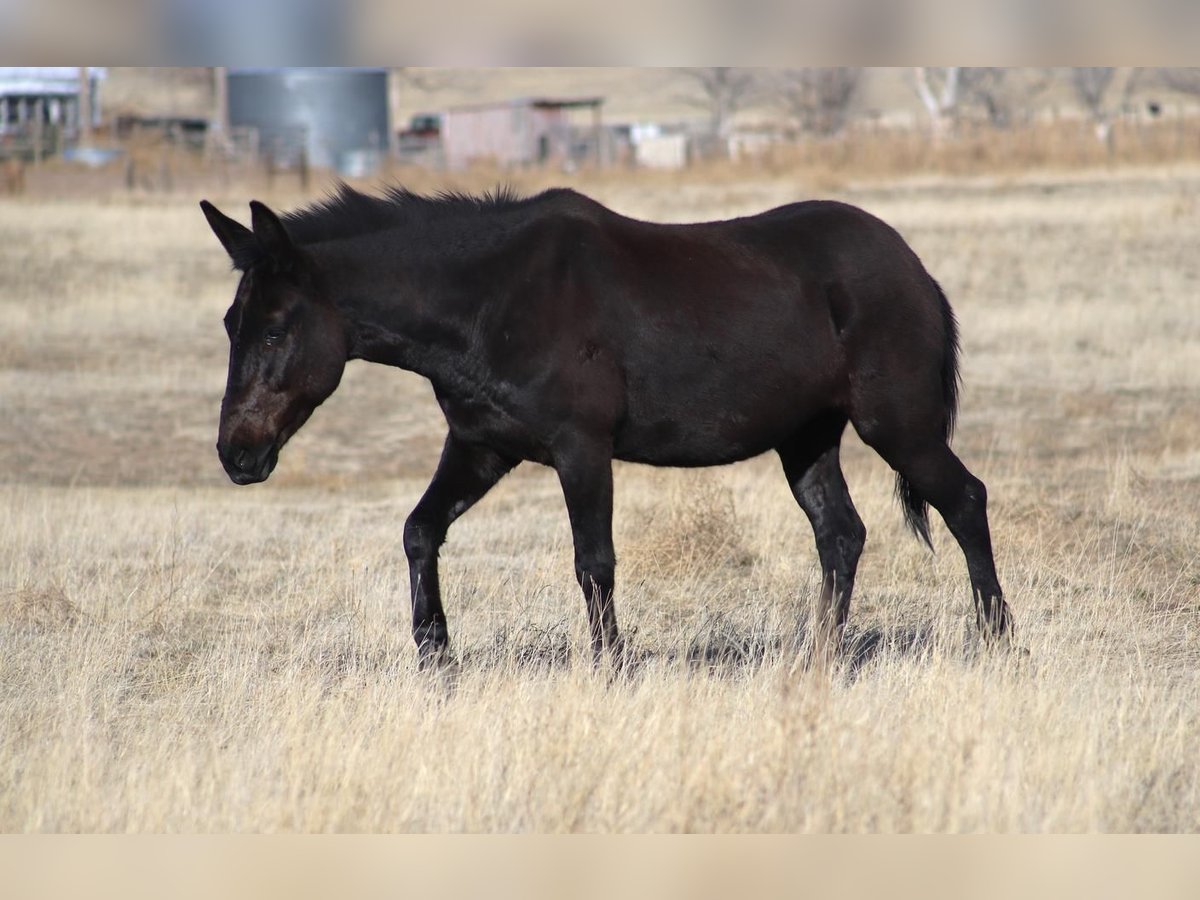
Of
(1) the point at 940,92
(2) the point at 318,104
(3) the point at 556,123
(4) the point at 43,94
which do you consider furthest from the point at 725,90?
(4) the point at 43,94

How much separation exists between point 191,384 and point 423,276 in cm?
1157

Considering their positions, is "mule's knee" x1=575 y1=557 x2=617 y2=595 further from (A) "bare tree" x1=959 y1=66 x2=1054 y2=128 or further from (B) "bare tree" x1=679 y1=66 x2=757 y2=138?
(B) "bare tree" x1=679 y1=66 x2=757 y2=138

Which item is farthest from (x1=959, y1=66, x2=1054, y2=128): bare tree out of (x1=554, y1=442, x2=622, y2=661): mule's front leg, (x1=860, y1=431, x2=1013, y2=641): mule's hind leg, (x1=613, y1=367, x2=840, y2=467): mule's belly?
(x1=554, y1=442, x2=622, y2=661): mule's front leg

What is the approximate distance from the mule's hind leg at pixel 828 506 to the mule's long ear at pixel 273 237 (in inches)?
99.9

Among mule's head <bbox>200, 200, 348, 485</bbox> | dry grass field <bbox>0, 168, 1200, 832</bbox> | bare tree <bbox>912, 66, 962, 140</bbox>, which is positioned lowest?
bare tree <bbox>912, 66, 962, 140</bbox>

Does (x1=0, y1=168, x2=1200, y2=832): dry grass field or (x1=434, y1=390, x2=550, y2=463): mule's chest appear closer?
(x1=0, y1=168, x2=1200, y2=832): dry grass field

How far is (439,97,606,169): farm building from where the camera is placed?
59600 mm

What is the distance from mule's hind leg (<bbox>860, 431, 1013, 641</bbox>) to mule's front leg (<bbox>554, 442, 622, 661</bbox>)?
1.31m

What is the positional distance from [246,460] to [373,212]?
1191mm

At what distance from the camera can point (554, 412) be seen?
19.1ft

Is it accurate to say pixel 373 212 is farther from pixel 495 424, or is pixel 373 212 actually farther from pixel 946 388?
pixel 946 388

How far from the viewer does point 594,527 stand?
6.01m

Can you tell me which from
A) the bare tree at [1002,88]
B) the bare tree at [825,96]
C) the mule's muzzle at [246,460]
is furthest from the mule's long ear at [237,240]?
the bare tree at [825,96]

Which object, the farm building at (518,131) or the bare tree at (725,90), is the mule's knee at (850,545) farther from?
the bare tree at (725,90)
